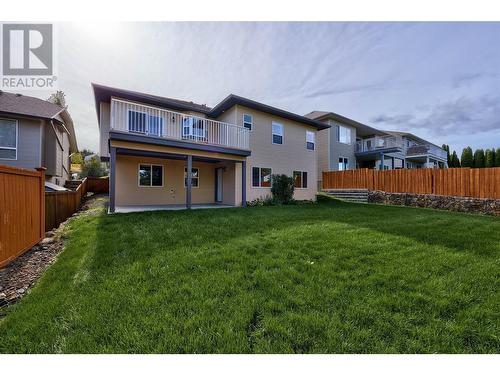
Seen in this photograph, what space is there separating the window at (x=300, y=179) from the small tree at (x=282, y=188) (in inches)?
53.6

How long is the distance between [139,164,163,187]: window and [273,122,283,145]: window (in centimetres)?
720

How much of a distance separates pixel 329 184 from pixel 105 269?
18.7 meters

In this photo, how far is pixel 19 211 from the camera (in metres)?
4.78

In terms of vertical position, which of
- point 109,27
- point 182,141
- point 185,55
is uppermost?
point 185,55

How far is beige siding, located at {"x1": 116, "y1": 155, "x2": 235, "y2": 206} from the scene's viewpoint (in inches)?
496

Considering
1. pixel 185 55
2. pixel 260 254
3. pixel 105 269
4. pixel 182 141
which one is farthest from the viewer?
pixel 182 141

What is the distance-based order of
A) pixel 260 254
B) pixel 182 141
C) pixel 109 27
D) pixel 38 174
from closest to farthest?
pixel 260 254, pixel 109 27, pixel 38 174, pixel 182 141

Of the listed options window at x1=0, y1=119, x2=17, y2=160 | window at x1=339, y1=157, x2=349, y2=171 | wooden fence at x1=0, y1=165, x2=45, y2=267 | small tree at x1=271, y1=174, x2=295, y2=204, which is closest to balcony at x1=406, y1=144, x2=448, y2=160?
window at x1=339, y1=157, x2=349, y2=171

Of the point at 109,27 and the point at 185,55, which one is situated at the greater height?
the point at 185,55

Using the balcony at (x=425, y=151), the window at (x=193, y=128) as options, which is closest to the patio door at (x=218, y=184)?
the window at (x=193, y=128)

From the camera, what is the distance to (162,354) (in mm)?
2059

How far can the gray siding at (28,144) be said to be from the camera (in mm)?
12359
